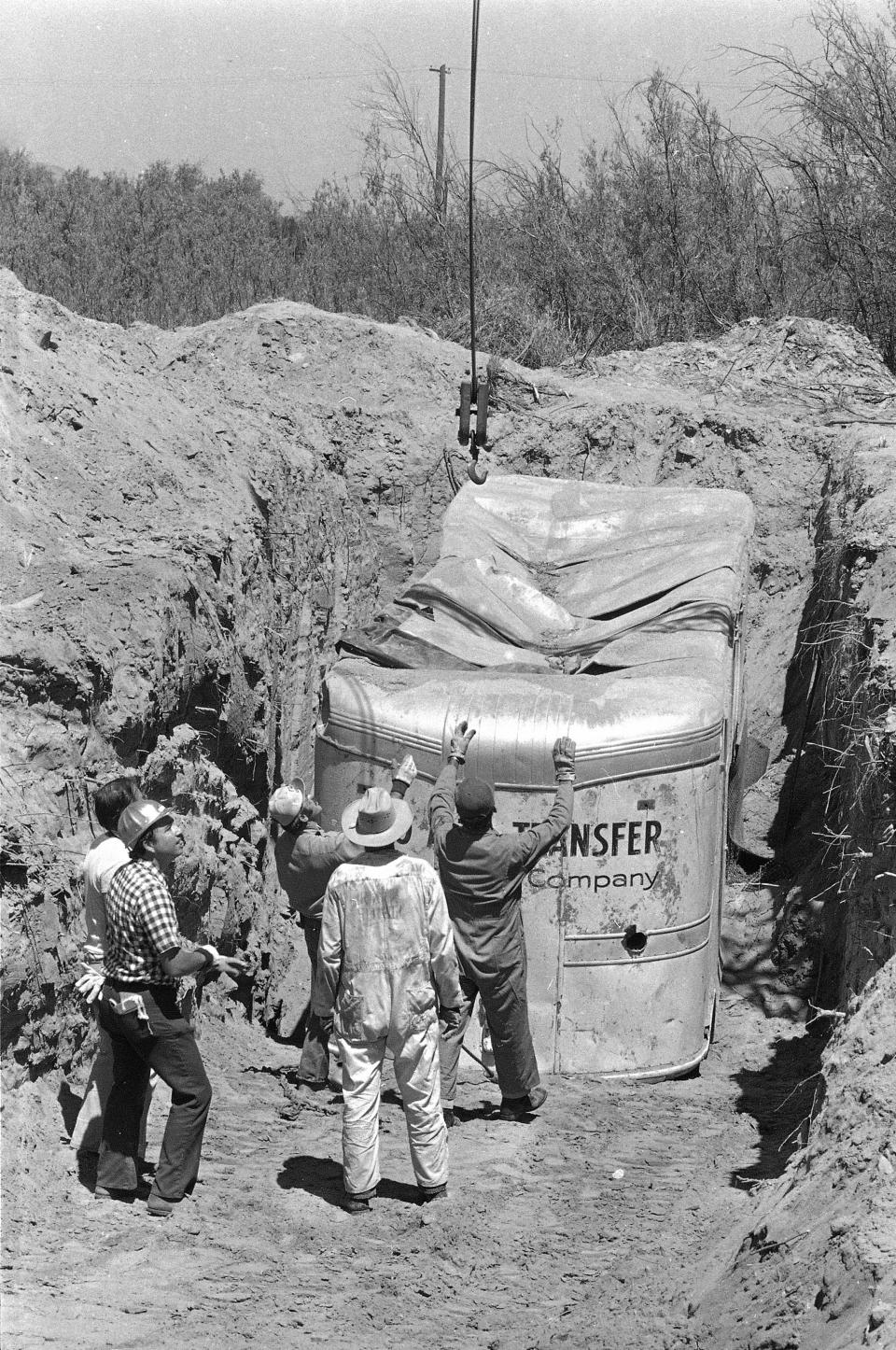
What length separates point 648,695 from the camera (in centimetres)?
636

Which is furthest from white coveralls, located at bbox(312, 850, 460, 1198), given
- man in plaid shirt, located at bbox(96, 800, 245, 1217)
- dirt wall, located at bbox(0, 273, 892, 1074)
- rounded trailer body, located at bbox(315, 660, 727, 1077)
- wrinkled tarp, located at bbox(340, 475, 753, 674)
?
wrinkled tarp, located at bbox(340, 475, 753, 674)

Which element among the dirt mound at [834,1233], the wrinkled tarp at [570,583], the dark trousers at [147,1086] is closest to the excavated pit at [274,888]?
the dirt mound at [834,1233]

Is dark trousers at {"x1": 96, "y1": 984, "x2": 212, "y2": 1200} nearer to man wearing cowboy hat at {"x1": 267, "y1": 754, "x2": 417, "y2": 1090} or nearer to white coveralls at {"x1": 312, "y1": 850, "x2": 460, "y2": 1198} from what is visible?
white coveralls at {"x1": 312, "y1": 850, "x2": 460, "y2": 1198}

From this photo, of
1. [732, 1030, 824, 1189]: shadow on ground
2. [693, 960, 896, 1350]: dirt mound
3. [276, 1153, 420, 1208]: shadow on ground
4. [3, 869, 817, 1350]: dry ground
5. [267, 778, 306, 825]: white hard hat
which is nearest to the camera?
[693, 960, 896, 1350]: dirt mound

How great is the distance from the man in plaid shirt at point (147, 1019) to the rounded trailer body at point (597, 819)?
1.78 metres

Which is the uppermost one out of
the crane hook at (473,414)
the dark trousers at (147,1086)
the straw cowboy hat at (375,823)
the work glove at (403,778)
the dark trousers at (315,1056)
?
the crane hook at (473,414)

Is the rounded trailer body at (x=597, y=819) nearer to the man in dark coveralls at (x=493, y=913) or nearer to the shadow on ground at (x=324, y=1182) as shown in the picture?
the man in dark coveralls at (x=493, y=913)

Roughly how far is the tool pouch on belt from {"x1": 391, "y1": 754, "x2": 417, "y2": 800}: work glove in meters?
1.64

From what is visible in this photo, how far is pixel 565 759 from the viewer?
5992mm

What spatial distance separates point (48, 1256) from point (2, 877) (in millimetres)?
1296

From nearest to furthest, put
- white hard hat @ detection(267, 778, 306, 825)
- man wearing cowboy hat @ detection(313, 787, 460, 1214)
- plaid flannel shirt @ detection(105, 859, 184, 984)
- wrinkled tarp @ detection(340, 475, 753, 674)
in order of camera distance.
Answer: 1. plaid flannel shirt @ detection(105, 859, 184, 984)
2. man wearing cowboy hat @ detection(313, 787, 460, 1214)
3. white hard hat @ detection(267, 778, 306, 825)
4. wrinkled tarp @ detection(340, 475, 753, 674)

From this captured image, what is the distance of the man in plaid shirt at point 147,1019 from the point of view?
179 inches

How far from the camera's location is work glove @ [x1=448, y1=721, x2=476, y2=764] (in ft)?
20.3

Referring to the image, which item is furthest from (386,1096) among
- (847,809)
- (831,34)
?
(831,34)
